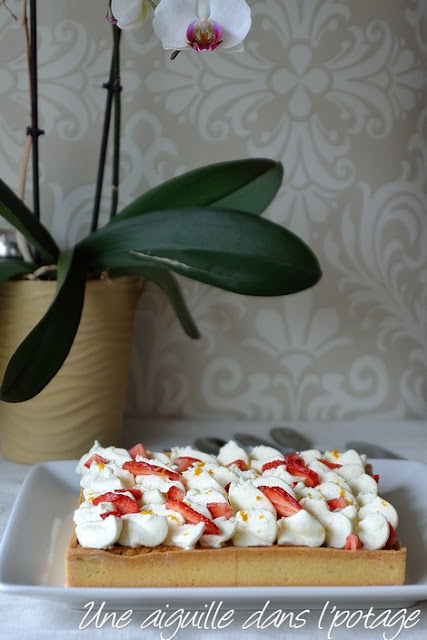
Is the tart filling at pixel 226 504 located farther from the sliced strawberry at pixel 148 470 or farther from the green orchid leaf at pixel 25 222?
the green orchid leaf at pixel 25 222

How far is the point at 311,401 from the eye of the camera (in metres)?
1.25

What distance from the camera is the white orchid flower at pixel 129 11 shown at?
2.56ft

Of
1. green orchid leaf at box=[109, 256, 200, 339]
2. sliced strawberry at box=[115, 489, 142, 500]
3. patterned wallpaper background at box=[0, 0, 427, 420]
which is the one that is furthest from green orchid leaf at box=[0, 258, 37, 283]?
sliced strawberry at box=[115, 489, 142, 500]

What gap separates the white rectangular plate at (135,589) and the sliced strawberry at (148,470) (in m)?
0.10

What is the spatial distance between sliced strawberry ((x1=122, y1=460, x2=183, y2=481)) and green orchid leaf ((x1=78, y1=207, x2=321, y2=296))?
0.21 m

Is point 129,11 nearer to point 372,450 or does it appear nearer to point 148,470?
point 148,470

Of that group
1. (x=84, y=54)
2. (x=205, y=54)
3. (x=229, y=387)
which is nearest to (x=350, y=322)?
(x=229, y=387)

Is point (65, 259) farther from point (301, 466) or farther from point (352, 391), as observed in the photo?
point (352, 391)

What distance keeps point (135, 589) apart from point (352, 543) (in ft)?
0.62

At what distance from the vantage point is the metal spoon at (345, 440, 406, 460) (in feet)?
3.38

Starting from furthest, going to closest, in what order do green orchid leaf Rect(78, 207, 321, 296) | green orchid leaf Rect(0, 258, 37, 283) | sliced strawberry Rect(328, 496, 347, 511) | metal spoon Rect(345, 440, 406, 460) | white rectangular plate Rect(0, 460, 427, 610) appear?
1. metal spoon Rect(345, 440, 406, 460)
2. green orchid leaf Rect(0, 258, 37, 283)
3. green orchid leaf Rect(78, 207, 321, 296)
4. sliced strawberry Rect(328, 496, 347, 511)
5. white rectangular plate Rect(0, 460, 427, 610)

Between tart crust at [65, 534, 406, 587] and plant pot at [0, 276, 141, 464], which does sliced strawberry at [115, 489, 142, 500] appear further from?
plant pot at [0, 276, 141, 464]

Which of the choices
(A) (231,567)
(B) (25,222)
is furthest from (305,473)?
(B) (25,222)

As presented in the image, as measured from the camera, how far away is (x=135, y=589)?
62 centimetres
